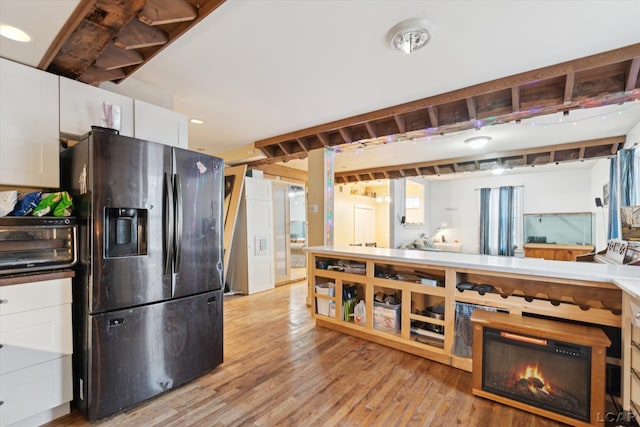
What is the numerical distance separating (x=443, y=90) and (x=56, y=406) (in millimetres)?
3994

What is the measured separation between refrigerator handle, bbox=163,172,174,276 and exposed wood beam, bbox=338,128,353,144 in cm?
251

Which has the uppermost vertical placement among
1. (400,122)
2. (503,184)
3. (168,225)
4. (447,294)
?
(400,122)

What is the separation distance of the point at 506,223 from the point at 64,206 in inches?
365

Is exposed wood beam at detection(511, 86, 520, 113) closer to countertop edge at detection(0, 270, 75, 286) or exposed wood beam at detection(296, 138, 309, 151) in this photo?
exposed wood beam at detection(296, 138, 309, 151)

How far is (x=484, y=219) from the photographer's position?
8.31m

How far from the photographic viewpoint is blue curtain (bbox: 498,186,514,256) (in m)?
7.88

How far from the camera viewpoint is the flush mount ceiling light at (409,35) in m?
1.85

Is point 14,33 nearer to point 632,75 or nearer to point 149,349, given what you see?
point 149,349

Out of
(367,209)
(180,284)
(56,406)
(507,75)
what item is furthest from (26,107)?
(367,209)

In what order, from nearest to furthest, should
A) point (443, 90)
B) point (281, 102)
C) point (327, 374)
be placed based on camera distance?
point (327, 374) → point (443, 90) → point (281, 102)

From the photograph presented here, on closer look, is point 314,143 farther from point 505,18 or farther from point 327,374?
point 327,374

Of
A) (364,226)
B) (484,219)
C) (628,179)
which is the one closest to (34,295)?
(628,179)

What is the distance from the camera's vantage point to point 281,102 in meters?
3.12

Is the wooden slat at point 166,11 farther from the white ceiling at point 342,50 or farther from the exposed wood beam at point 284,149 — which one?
the exposed wood beam at point 284,149
